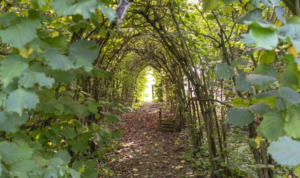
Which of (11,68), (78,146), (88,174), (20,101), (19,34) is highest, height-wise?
(19,34)

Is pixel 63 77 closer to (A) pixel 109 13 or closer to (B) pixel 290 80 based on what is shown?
(A) pixel 109 13

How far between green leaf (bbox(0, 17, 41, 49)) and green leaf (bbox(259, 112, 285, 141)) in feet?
2.54

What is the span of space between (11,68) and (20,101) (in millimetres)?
117

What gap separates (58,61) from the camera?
2.24 ft

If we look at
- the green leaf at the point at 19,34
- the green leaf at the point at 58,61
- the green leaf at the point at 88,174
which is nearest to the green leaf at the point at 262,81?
the green leaf at the point at 58,61

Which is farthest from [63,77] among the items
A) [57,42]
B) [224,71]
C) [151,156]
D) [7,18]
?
[151,156]

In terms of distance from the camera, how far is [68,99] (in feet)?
4.42

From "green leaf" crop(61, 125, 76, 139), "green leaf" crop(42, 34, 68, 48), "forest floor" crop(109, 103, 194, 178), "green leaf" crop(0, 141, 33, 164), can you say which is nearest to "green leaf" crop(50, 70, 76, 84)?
"green leaf" crop(42, 34, 68, 48)

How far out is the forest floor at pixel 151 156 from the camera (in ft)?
11.9

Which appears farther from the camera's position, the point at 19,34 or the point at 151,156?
the point at 151,156

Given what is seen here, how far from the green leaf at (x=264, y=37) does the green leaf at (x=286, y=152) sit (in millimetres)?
211

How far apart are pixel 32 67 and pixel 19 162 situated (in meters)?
0.34

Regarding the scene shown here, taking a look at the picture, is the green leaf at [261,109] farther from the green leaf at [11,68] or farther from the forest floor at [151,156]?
the forest floor at [151,156]

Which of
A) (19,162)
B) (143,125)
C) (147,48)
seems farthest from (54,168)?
(143,125)
